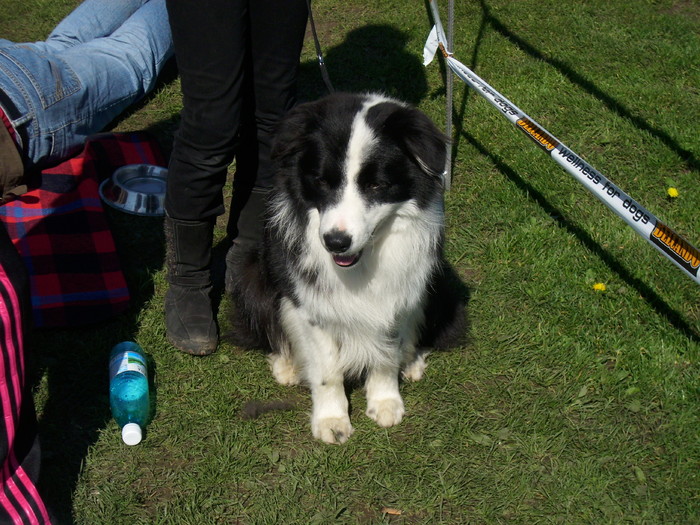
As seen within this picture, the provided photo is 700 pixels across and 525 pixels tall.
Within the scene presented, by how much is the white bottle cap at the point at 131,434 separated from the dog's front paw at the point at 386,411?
0.97 meters

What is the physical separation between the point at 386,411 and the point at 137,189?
2289 millimetres

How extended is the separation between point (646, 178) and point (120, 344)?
325 centimetres

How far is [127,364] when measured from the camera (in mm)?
3049

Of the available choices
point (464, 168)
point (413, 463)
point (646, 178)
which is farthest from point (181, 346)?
point (646, 178)

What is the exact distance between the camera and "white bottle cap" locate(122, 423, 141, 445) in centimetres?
286

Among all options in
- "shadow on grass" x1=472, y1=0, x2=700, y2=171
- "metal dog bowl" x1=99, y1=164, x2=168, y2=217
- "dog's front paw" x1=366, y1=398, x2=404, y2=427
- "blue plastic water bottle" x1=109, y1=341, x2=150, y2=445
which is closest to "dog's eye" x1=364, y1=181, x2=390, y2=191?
"dog's front paw" x1=366, y1=398, x2=404, y2=427

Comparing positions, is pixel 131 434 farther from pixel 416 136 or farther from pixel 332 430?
pixel 416 136

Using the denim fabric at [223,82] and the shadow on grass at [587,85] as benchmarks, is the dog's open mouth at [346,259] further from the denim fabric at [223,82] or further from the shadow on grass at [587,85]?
the shadow on grass at [587,85]

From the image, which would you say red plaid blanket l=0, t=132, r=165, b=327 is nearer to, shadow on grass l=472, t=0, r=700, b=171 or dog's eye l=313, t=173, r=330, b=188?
dog's eye l=313, t=173, r=330, b=188

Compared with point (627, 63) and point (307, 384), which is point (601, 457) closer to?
point (307, 384)

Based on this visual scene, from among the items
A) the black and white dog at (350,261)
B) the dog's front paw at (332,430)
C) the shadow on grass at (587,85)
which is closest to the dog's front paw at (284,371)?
the black and white dog at (350,261)

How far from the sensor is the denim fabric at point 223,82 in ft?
8.70

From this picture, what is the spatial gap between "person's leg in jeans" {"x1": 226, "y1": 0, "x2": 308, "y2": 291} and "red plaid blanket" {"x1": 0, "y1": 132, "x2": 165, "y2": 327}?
2.03ft

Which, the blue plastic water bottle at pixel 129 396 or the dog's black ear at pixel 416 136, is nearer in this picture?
the dog's black ear at pixel 416 136
